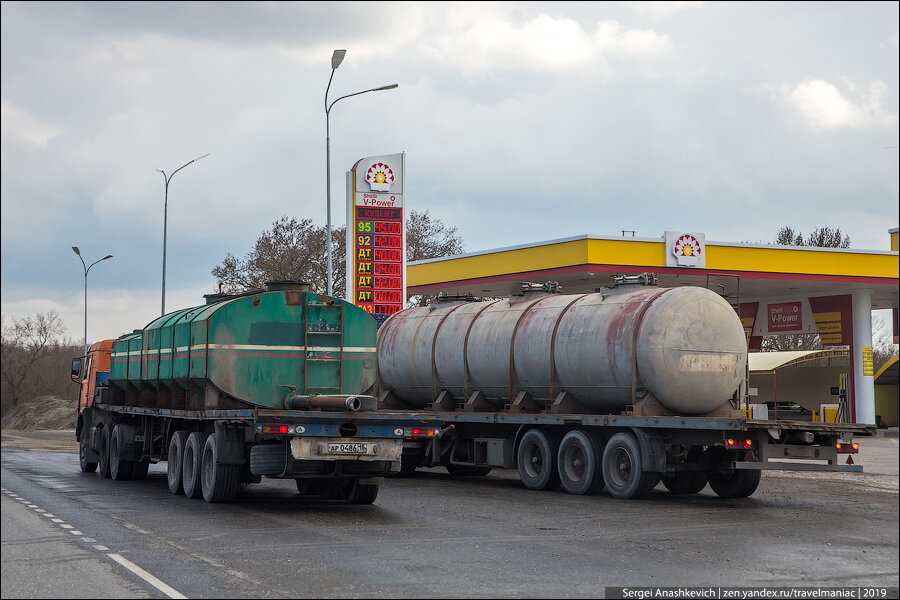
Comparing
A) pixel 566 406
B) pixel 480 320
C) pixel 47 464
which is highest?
pixel 480 320

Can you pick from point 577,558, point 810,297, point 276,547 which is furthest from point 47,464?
point 810,297

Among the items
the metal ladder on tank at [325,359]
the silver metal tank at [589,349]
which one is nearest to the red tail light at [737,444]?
the silver metal tank at [589,349]

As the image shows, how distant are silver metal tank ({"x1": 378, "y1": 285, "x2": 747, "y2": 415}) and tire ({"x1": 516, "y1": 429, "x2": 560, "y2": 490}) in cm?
77

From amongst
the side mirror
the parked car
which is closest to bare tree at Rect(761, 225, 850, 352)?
the parked car

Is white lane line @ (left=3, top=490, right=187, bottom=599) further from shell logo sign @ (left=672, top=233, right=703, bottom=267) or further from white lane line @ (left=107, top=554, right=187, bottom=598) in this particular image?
shell logo sign @ (left=672, top=233, right=703, bottom=267)

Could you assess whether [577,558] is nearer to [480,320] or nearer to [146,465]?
[480,320]

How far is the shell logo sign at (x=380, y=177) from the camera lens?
30.5m

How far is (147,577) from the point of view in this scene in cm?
886

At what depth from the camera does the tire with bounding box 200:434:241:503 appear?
591 inches

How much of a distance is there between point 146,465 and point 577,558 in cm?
1216

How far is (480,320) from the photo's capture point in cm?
2072

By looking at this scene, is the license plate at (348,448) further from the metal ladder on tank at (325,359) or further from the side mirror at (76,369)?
the side mirror at (76,369)

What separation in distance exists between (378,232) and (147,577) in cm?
2210

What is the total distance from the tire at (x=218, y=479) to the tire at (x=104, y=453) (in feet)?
20.7
